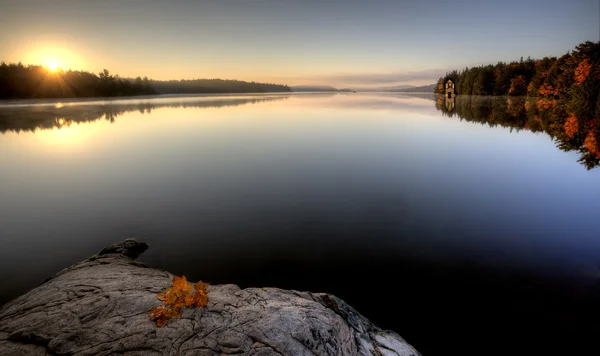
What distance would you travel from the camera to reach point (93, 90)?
17725cm

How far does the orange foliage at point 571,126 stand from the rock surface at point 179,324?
4416cm

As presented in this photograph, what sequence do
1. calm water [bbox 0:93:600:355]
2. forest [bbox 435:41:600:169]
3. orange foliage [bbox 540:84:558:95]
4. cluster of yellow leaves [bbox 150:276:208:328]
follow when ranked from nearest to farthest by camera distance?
cluster of yellow leaves [bbox 150:276:208:328] → calm water [bbox 0:93:600:355] → forest [bbox 435:41:600:169] → orange foliage [bbox 540:84:558:95]

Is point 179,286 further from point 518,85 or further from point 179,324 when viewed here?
point 518,85

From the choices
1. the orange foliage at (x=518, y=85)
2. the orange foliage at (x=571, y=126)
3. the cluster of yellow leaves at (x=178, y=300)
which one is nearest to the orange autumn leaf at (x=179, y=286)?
the cluster of yellow leaves at (x=178, y=300)

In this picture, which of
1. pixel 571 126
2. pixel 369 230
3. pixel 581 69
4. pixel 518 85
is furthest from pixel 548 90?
pixel 369 230

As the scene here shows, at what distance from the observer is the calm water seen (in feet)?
28.0

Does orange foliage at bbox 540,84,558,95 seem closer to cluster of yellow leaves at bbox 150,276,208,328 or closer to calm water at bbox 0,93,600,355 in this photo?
calm water at bbox 0,93,600,355

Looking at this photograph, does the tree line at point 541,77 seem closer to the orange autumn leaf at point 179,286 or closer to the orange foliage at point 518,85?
the orange foliage at point 518,85

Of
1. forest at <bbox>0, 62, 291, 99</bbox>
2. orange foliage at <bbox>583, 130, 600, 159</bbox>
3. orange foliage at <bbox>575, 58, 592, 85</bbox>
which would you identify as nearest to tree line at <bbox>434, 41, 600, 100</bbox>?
orange foliage at <bbox>575, 58, 592, 85</bbox>

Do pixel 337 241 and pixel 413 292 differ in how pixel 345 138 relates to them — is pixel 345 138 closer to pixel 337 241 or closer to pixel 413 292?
pixel 337 241

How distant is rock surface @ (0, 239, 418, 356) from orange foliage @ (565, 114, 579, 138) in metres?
44.2

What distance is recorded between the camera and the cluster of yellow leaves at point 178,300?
19.3 ft

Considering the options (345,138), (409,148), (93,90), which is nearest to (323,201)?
(409,148)

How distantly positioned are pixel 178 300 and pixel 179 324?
790 mm
